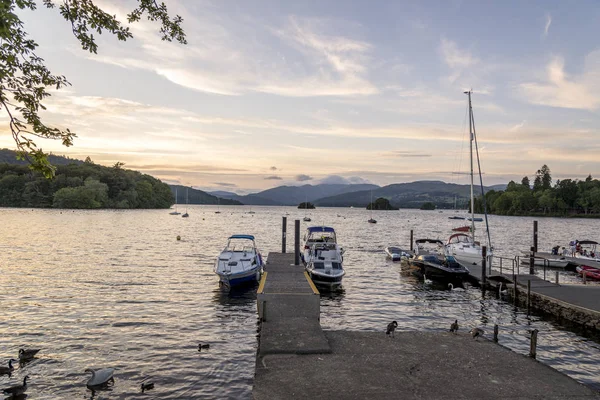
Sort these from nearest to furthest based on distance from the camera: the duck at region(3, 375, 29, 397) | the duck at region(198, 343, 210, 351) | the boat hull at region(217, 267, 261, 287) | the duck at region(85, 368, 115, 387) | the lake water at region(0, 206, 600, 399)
Answer: the duck at region(3, 375, 29, 397)
the duck at region(85, 368, 115, 387)
the lake water at region(0, 206, 600, 399)
the duck at region(198, 343, 210, 351)
the boat hull at region(217, 267, 261, 287)

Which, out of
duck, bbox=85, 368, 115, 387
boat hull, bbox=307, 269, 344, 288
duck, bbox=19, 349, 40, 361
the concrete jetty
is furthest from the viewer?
boat hull, bbox=307, 269, 344, 288

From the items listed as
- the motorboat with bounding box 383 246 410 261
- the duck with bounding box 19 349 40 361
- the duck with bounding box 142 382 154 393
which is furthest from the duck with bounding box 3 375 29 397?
the motorboat with bounding box 383 246 410 261

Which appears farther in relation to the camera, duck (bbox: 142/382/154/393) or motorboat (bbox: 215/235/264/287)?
motorboat (bbox: 215/235/264/287)

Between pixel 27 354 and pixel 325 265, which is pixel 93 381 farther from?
pixel 325 265

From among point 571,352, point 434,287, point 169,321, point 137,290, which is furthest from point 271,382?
point 434,287

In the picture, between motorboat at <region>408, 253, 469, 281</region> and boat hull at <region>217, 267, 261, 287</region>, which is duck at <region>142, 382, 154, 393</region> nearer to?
boat hull at <region>217, 267, 261, 287</region>

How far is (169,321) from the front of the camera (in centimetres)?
2142

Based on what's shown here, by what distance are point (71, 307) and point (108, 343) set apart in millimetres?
7766

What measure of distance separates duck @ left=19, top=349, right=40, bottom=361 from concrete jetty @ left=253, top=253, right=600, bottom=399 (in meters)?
8.93

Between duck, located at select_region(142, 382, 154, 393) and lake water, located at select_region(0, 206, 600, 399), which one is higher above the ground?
duck, located at select_region(142, 382, 154, 393)

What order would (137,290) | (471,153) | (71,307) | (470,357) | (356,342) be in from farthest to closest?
1. (471,153)
2. (137,290)
3. (71,307)
4. (356,342)
5. (470,357)

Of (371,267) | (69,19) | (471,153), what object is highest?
(471,153)

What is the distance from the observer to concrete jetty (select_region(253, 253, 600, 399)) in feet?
33.9

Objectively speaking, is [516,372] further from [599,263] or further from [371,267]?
[599,263]
